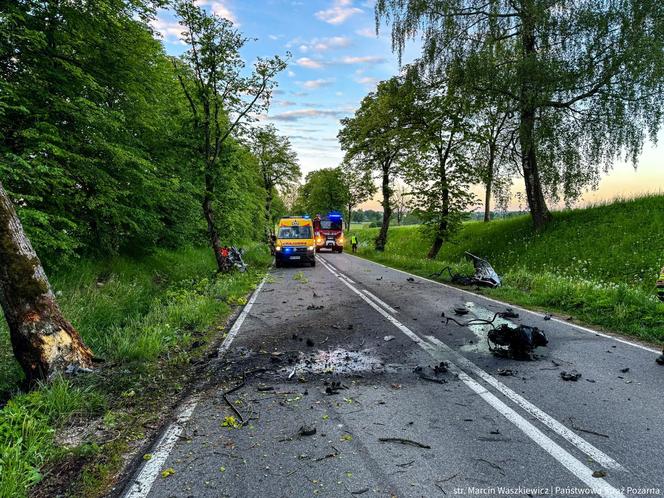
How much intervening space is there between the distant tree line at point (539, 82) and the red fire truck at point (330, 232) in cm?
1951

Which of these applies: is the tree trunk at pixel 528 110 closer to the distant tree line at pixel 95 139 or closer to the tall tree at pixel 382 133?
the tall tree at pixel 382 133

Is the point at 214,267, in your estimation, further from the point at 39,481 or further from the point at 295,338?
the point at 39,481

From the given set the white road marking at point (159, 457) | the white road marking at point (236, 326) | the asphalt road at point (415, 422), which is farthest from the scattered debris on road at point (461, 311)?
the white road marking at point (159, 457)

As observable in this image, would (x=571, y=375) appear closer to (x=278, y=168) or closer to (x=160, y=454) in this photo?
(x=160, y=454)

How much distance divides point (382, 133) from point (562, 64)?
1244cm

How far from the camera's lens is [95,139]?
8.80 m

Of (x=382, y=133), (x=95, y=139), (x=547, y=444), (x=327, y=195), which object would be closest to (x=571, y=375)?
(x=547, y=444)

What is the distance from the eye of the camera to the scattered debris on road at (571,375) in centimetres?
451

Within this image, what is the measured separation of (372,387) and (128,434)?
2.60 m

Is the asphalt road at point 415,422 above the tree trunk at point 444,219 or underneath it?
underneath

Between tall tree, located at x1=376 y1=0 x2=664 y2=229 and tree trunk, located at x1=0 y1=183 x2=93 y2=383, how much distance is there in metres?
16.1

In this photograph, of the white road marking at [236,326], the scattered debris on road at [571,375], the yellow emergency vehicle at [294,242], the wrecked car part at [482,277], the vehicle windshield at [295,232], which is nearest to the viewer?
the scattered debris on road at [571,375]

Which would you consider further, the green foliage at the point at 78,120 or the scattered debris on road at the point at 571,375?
the green foliage at the point at 78,120

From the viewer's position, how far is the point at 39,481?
2764 millimetres
